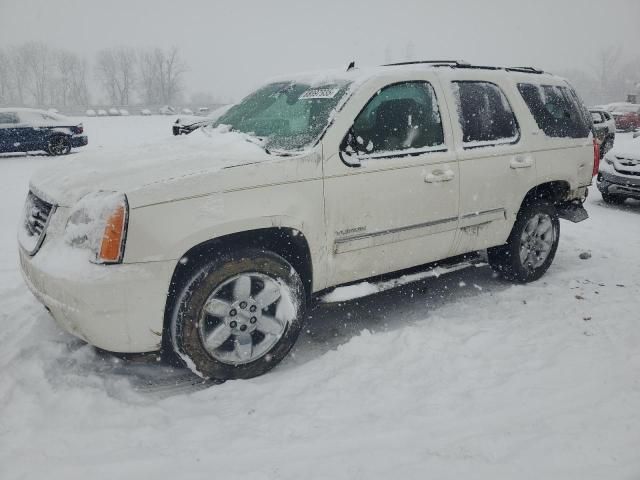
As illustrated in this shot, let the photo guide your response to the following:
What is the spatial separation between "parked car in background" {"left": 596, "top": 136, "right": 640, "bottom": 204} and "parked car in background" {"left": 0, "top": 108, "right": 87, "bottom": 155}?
14990mm

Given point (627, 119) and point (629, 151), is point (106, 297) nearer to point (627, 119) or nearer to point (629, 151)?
point (629, 151)

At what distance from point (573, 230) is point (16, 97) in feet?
381

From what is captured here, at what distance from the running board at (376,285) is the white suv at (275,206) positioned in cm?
7

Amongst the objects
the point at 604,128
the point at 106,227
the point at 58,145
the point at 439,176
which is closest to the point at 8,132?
the point at 58,145

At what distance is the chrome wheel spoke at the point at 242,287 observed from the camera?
2974 millimetres

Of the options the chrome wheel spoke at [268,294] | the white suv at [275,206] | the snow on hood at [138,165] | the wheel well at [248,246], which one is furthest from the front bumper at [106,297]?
the chrome wheel spoke at [268,294]

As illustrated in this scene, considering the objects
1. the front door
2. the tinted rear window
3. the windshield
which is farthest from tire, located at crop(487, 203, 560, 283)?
→ the tinted rear window

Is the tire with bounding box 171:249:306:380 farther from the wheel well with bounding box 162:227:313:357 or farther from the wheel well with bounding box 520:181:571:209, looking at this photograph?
the wheel well with bounding box 520:181:571:209

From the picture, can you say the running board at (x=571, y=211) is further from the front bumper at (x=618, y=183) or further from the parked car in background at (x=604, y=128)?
the parked car in background at (x=604, y=128)

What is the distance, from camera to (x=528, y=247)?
4641mm

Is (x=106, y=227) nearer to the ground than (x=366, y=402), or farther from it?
farther from it

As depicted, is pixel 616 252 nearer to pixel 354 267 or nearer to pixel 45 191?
pixel 354 267

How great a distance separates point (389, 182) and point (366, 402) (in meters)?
1.46

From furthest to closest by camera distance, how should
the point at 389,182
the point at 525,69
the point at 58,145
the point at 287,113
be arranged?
the point at 58,145 < the point at 525,69 < the point at 287,113 < the point at 389,182
